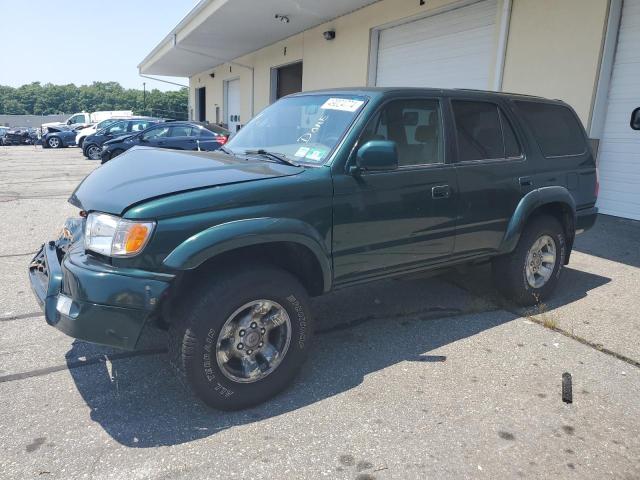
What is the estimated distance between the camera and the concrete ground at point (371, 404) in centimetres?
252

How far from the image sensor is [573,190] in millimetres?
4844

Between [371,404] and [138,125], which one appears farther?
[138,125]

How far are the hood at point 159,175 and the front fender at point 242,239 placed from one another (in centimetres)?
29

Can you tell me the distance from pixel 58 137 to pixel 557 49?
98.3 feet

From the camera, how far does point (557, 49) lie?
854 centimetres

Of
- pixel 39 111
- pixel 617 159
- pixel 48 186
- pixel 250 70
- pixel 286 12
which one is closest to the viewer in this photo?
pixel 617 159

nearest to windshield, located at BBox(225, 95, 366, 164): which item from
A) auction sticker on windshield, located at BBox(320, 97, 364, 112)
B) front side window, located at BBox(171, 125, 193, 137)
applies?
auction sticker on windshield, located at BBox(320, 97, 364, 112)

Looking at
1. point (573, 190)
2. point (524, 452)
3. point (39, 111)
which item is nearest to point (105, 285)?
point (524, 452)

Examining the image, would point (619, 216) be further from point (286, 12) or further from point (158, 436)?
point (286, 12)

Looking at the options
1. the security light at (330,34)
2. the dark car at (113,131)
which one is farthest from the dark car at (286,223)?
the dark car at (113,131)

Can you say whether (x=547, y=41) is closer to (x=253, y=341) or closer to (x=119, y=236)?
(x=253, y=341)

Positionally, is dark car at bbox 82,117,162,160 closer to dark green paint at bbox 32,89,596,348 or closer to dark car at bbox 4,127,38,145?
dark green paint at bbox 32,89,596,348

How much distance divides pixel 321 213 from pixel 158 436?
159cm

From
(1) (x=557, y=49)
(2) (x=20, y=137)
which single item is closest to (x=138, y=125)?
(1) (x=557, y=49)
